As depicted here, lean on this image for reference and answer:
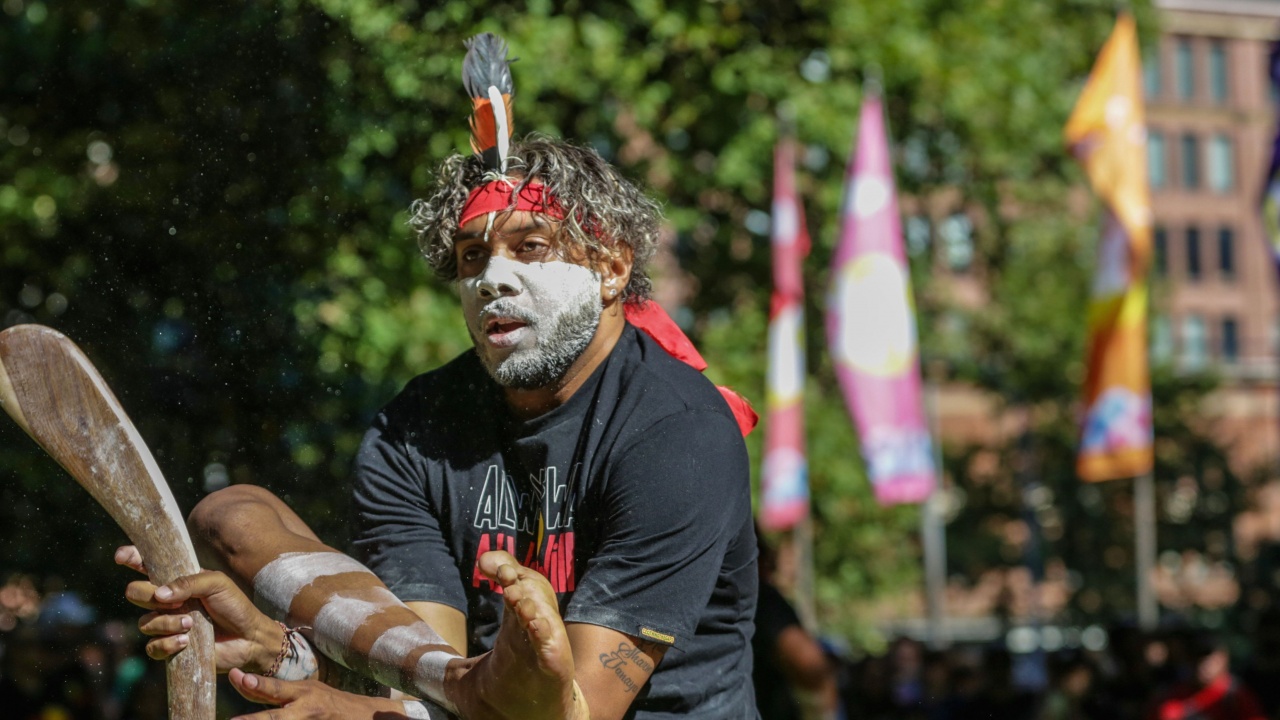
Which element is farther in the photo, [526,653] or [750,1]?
[750,1]

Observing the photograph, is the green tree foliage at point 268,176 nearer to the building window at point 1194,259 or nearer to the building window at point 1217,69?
the building window at point 1194,259

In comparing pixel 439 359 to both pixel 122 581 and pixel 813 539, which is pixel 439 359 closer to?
pixel 122 581

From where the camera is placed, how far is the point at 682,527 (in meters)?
3.11

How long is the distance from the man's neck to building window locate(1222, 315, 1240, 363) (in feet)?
194

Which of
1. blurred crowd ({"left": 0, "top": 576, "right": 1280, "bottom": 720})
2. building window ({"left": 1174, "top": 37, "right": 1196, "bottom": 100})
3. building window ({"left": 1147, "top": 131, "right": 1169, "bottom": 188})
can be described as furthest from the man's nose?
building window ({"left": 1174, "top": 37, "right": 1196, "bottom": 100})

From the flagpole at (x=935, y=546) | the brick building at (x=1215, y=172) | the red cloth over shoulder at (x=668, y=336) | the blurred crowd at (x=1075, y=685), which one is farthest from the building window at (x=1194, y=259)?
the red cloth over shoulder at (x=668, y=336)

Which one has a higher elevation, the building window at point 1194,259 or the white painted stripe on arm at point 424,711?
the building window at point 1194,259

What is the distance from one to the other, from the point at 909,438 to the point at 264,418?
648 cm

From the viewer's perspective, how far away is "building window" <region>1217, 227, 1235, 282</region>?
2345 inches

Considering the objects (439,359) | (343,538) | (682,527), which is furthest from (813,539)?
(682,527)

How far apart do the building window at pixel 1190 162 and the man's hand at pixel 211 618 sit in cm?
6091

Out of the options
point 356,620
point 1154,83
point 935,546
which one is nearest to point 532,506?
point 356,620

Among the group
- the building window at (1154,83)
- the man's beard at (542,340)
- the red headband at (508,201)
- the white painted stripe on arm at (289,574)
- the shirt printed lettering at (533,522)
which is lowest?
the white painted stripe on arm at (289,574)

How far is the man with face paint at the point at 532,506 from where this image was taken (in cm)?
305
